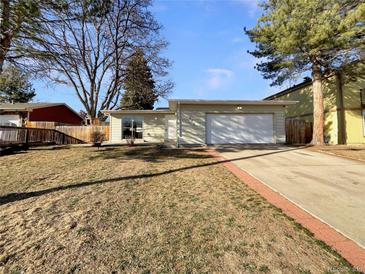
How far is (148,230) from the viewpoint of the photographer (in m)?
3.35

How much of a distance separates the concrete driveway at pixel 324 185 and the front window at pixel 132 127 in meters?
12.1

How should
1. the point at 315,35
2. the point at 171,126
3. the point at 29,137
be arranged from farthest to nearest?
the point at 171,126, the point at 29,137, the point at 315,35

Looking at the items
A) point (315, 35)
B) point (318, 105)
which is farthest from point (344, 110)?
point (315, 35)

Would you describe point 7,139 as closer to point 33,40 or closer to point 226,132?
point 33,40

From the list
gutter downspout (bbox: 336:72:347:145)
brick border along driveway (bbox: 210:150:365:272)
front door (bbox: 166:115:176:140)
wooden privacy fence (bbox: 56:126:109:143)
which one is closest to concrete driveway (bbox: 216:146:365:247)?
brick border along driveway (bbox: 210:150:365:272)

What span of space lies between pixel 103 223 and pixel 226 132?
38.9 ft

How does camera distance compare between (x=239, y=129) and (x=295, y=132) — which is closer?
Answer: (x=239, y=129)

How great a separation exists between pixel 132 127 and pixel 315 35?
46.3 feet

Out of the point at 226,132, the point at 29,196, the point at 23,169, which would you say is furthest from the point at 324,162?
the point at 23,169

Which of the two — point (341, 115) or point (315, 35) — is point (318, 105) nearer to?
point (341, 115)

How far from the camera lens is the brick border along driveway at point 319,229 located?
2662 millimetres

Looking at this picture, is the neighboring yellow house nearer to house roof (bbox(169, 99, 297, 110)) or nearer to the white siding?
house roof (bbox(169, 99, 297, 110))

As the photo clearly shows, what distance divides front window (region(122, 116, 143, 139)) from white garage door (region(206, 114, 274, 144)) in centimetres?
726

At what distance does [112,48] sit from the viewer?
20344mm
